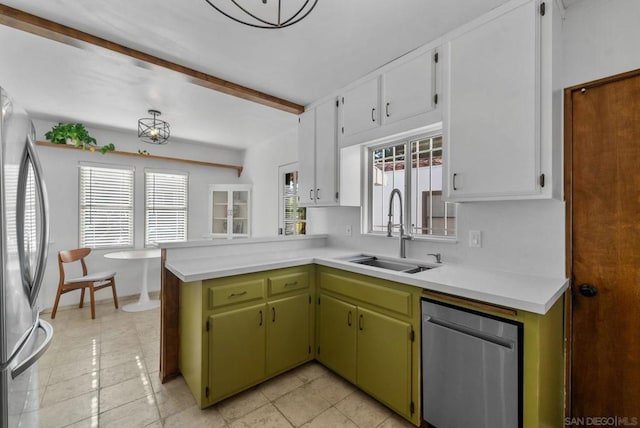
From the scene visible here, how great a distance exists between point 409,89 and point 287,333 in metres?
2.10

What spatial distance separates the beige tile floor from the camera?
5.84ft

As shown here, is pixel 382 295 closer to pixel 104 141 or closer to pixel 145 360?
pixel 145 360

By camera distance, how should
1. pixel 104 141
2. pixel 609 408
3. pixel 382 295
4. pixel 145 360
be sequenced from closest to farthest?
pixel 609 408 → pixel 382 295 → pixel 145 360 → pixel 104 141

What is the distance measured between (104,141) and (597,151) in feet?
18.4

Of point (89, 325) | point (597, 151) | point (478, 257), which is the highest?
point (597, 151)

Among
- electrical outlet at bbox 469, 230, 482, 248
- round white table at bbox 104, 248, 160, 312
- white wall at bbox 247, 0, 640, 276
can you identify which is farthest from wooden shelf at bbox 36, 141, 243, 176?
electrical outlet at bbox 469, 230, 482, 248

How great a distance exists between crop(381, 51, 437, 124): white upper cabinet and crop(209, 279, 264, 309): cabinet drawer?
64.5 inches

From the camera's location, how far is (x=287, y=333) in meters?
2.21

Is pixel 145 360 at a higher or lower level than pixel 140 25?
lower

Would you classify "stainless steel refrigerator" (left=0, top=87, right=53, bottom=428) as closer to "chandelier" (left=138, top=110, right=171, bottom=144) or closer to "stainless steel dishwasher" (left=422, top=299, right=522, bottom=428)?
"stainless steel dishwasher" (left=422, top=299, right=522, bottom=428)

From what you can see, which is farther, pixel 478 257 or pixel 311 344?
pixel 311 344

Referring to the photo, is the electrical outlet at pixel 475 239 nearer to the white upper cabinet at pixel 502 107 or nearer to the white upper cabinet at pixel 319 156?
the white upper cabinet at pixel 502 107

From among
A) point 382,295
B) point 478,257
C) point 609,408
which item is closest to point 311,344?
point 382,295

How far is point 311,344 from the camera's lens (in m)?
2.37
